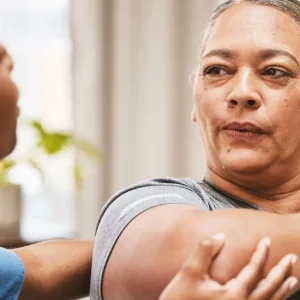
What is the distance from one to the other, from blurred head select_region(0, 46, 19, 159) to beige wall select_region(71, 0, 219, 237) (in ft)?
8.41

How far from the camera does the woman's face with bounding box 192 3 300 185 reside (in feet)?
4.02

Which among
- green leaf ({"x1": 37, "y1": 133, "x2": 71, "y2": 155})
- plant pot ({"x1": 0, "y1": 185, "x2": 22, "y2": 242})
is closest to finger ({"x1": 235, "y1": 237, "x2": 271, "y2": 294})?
plant pot ({"x1": 0, "y1": 185, "x2": 22, "y2": 242})

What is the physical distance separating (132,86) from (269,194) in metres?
2.19

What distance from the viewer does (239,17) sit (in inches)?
50.9

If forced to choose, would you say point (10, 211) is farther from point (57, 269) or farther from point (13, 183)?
point (57, 269)

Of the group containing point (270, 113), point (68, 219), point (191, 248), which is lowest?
point (68, 219)

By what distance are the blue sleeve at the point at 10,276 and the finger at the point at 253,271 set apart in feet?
1.50

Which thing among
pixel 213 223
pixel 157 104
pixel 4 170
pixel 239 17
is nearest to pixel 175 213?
pixel 213 223

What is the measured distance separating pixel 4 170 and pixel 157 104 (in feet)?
3.27

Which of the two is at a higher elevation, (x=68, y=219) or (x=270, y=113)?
(x=270, y=113)

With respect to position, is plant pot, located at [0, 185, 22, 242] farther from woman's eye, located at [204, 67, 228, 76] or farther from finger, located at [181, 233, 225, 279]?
finger, located at [181, 233, 225, 279]

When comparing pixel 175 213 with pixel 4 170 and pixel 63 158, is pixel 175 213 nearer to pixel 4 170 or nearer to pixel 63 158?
pixel 4 170

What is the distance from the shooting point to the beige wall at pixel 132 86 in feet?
11.2

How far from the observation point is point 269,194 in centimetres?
133
